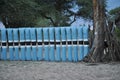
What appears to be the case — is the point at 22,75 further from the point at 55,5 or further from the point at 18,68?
the point at 55,5

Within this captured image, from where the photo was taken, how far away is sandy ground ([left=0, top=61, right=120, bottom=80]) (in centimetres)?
990

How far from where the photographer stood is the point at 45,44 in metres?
14.5

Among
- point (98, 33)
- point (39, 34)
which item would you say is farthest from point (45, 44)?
point (98, 33)

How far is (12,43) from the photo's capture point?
48.4 ft

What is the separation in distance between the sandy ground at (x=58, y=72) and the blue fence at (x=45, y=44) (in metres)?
1.37

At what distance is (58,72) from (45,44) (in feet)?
12.2

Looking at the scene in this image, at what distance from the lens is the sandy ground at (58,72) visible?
9.90 metres

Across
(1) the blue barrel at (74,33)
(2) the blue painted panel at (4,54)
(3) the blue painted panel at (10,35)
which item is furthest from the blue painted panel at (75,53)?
(2) the blue painted panel at (4,54)

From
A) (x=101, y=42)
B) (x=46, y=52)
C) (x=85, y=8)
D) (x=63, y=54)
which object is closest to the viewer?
(x=101, y=42)

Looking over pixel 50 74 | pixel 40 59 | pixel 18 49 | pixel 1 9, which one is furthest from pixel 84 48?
pixel 1 9

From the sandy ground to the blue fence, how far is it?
4.50 feet

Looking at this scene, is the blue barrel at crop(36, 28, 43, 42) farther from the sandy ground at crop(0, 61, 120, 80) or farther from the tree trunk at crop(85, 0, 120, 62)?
the tree trunk at crop(85, 0, 120, 62)

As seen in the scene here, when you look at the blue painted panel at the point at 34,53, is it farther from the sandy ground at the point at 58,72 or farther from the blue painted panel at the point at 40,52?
the sandy ground at the point at 58,72

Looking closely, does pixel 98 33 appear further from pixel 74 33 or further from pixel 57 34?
pixel 57 34
